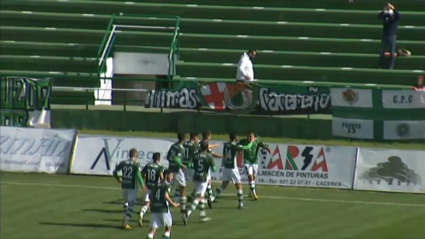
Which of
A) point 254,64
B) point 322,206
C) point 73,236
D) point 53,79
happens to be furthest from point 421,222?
point 53,79

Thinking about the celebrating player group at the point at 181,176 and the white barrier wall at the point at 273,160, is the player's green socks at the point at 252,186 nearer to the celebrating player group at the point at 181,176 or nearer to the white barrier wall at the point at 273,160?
the celebrating player group at the point at 181,176

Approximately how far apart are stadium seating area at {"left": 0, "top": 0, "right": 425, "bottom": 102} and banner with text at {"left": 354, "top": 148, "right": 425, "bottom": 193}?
6711mm

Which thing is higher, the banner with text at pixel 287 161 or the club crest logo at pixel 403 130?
the club crest logo at pixel 403 130

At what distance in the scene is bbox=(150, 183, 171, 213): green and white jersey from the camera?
20.8 metres

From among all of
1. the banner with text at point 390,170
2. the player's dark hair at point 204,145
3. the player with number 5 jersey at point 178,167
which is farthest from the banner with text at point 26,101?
the banner with text at point 390,170

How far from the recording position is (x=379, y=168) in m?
27.6

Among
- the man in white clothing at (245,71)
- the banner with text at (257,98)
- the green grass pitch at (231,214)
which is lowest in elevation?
the green grass pitch at (231,214)

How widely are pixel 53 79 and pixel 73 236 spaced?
557 inches

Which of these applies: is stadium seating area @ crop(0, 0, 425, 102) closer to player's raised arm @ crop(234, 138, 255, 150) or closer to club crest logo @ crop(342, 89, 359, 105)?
club crest logo @ crop(342, 89, 359, 105)

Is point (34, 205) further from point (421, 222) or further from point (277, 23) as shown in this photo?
point (277, 23)

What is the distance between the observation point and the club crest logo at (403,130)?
1168 inches

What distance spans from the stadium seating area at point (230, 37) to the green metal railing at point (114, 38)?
0.25 meters

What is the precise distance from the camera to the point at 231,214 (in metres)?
24.6

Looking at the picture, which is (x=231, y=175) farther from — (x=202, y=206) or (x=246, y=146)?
(x=202, y=206)
